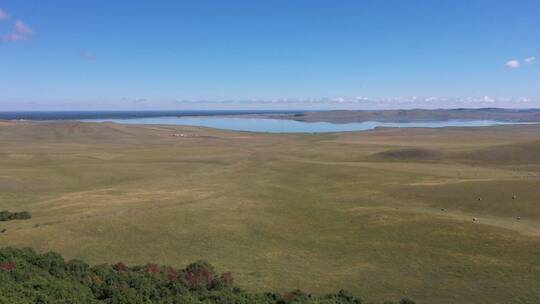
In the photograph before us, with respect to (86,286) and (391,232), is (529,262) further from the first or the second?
(86,286)

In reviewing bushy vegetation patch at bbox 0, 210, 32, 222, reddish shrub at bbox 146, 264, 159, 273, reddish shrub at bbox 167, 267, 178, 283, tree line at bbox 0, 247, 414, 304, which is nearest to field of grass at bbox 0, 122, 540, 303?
bushy vegetation patch at bbox 0, 210, 32, 222

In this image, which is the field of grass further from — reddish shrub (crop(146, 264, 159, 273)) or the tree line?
reddish shrub (crop(146, 264, 159, 273))

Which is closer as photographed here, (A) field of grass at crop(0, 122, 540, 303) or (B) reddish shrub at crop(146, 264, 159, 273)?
(B) reddish shrub at crop(146, 264, 159, 273)

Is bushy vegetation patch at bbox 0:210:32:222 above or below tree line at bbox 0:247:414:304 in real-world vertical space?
below

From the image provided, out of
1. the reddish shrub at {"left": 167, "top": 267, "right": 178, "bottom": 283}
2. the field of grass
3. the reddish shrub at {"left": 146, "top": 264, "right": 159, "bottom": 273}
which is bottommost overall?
the field of grass

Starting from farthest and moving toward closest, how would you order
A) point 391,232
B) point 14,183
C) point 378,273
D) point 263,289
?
point 14,183
point 391,232
point 378,273
point 263,289

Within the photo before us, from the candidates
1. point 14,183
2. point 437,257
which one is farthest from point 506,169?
point 14,183
